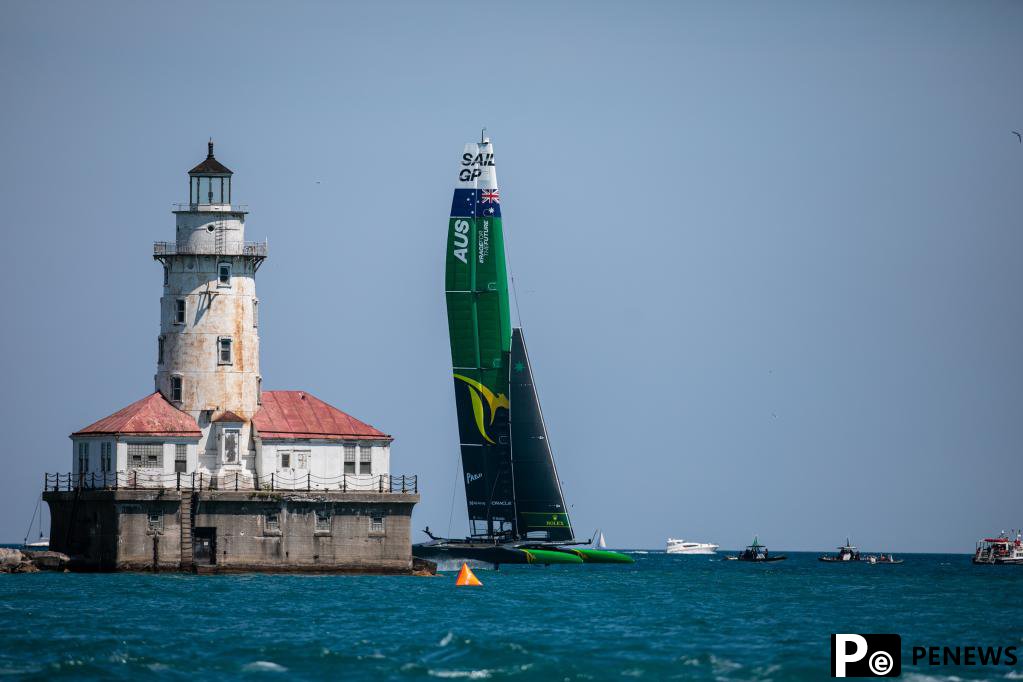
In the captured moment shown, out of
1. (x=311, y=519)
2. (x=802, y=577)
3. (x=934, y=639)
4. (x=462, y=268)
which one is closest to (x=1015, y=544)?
(x=802, y=577)

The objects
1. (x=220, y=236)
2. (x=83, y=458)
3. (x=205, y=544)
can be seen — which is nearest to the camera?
(x=205, y=544)

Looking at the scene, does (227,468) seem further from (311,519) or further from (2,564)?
(2,564)

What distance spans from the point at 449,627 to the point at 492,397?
171 ft

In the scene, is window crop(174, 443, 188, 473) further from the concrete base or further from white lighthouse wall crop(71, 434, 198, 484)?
the concrete base

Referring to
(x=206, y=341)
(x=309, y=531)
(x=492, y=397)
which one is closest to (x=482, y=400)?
(x=492, y=397)

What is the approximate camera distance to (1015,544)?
13888 cm

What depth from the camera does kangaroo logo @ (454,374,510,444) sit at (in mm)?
110375

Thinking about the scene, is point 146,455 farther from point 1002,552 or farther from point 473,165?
point 1002,552

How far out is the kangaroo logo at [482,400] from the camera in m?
110

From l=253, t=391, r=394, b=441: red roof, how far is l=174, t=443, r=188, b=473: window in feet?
12.2

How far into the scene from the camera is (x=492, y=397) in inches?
4350

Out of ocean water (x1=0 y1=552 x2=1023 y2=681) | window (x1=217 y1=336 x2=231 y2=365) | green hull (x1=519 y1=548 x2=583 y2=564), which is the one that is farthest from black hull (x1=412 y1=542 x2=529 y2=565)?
window (x1=217 y1=336 x2=231 y2=365)

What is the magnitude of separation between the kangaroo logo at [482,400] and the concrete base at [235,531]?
84.4 ft

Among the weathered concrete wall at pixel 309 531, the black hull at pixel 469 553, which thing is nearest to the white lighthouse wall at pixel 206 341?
the weathered concrete wall at pixel 309 531
